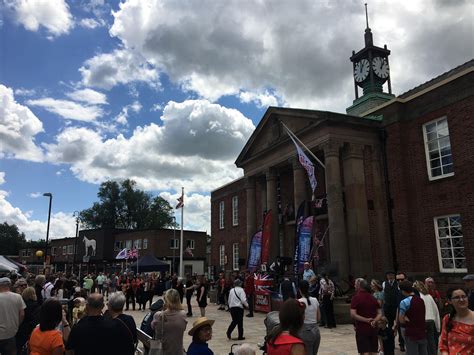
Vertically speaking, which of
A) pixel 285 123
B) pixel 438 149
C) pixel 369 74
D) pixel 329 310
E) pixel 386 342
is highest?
pixel 369 74

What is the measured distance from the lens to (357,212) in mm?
19125

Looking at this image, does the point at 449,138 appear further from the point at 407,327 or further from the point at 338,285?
the point at 407,327

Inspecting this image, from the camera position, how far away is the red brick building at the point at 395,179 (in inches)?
651

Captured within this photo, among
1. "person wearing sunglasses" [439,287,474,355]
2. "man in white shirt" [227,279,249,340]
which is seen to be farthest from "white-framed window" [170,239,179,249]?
"person wearing sunglasses" [439,287,474,355]

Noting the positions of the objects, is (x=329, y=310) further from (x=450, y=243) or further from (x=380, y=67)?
(x=380, y=67)

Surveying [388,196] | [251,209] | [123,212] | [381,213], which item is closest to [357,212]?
[381,213]

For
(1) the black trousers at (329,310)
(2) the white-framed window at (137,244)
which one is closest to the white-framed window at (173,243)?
(2) the white-framed window at (137,244)

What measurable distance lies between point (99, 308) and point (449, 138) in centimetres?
1682

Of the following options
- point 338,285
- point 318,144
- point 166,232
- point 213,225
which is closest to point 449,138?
point 318,144

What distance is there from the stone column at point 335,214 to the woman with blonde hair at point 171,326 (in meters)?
13.6

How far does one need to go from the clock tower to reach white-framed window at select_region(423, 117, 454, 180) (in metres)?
8.20

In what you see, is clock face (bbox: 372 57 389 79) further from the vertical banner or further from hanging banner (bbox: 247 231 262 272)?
hanging banner (bbox: 247 231 262 272)

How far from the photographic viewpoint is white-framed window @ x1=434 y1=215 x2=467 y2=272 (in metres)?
16.3

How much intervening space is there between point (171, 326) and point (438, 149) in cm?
1597
